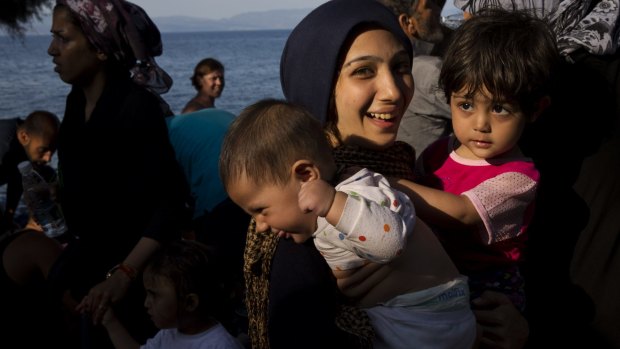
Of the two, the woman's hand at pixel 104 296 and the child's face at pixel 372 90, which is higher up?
the child's face at pixel 372 90

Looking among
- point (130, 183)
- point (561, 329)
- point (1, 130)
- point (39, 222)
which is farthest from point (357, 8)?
point (1, 130)

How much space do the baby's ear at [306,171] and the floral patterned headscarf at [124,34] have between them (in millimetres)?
1833

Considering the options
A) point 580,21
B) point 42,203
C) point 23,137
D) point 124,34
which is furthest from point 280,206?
point 23,137

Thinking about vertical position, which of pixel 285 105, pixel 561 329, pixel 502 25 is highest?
pixel 502 25

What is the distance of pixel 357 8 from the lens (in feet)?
6.59

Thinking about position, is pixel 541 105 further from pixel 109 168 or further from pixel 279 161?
pixel 109 168

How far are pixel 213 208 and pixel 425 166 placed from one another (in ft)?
6.25

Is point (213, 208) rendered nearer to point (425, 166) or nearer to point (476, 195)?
point (425, 166)

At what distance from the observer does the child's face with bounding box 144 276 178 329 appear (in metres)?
2.94

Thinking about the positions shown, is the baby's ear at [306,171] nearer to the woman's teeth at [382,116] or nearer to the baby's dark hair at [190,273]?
the woman's teeth at [382,116]

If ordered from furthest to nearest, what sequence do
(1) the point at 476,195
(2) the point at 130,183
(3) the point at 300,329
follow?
1. (2) the point at 130,183
2. (1) the point at 476,195
3. (3) the point at 300,329

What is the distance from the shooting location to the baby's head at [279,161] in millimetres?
1742

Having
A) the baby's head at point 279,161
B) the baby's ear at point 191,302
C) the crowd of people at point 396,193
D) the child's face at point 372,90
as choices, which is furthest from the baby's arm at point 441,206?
the baby's ear at point 191,302

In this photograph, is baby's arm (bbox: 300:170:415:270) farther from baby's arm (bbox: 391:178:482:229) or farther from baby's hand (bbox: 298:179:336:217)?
baby's arm (bbox: 391:178:482:229)
